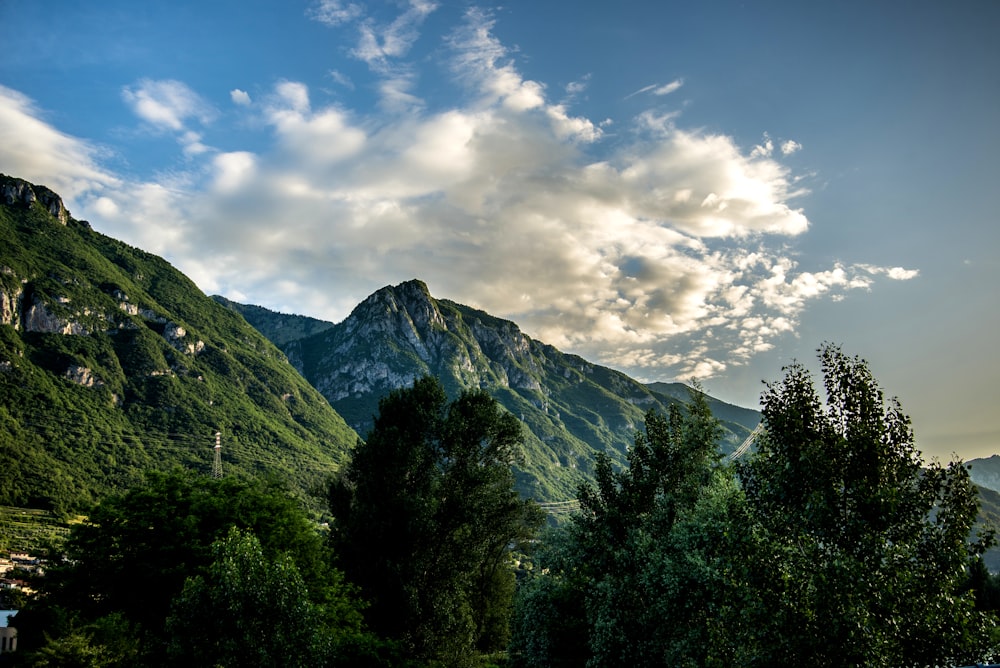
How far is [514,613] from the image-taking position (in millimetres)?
48656

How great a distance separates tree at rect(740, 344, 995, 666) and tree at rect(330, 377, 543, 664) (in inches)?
1098

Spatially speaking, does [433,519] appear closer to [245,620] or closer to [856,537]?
[245,620]

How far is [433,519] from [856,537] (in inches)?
1235

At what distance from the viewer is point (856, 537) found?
589 inches

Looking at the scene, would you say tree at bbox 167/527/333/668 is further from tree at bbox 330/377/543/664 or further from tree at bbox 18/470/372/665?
tree at bbox 330/377/543/664

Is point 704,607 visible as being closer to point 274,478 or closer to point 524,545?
point 524,545

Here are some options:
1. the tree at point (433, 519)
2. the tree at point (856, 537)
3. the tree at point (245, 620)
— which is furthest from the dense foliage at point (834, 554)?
the tree at point (433, 519)

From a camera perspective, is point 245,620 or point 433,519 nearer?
point 245,620

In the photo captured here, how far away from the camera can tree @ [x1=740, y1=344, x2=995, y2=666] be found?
13.6 metres

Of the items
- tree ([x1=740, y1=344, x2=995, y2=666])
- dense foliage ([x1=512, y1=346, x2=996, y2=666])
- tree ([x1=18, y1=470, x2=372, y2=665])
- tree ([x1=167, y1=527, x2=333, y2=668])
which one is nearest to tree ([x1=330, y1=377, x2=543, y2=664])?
tree ([x1=18, y1=470, x2=372, y2=665])

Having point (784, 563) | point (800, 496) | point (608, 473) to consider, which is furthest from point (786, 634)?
point (608, 473)

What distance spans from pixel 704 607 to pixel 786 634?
32.3 ft

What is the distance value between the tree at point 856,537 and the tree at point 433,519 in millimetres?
27892

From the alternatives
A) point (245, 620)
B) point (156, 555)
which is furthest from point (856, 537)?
point (156, 555)
